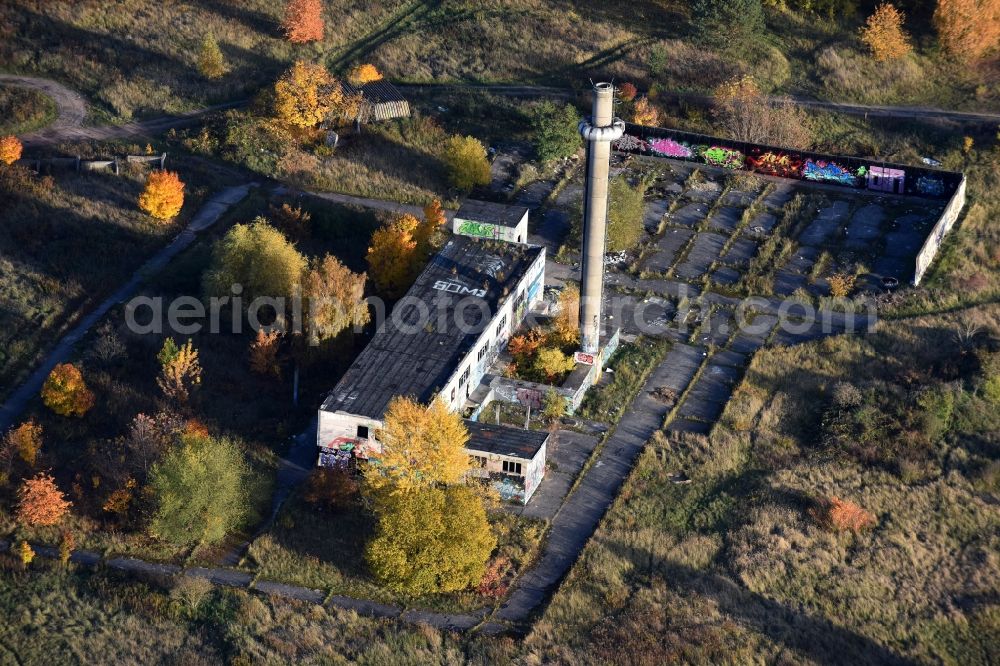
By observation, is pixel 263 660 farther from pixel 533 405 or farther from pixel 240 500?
pixel 533 405

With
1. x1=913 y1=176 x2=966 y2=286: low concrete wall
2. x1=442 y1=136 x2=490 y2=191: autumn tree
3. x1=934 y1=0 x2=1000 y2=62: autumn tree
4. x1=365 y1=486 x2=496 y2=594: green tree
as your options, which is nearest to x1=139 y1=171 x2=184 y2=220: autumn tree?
x1=442 y1=136 x2=490 y2=191: autumn tree

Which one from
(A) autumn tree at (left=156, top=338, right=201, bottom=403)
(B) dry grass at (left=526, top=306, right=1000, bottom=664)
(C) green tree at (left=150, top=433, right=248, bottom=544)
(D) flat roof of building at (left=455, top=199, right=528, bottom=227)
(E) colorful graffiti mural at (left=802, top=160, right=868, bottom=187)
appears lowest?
(B) dry grass at (left=526, top=306, right=1000, bottom=664)

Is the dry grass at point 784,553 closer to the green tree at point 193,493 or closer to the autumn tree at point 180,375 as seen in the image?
the green tree at point 193,493

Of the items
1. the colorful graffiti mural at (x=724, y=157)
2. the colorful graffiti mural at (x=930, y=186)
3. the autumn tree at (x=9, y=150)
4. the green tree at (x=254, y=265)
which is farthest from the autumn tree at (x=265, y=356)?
the colorful graffiti mural at (x=930, y=186)

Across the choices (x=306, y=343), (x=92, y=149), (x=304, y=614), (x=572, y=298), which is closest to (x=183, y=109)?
(x=92, y=149)

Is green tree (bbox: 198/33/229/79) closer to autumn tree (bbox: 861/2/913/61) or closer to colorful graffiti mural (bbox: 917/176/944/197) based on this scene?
autumn tree (bbox: 861/2/913/61)

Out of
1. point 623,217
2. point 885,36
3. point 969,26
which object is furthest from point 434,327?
point 969,26
